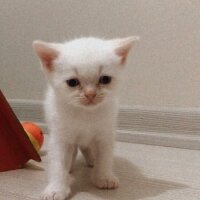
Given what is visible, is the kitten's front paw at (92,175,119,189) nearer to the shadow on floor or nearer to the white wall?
the shadow on floor

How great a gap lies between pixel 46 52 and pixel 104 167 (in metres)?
0.40

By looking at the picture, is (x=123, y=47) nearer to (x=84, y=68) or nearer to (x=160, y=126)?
(x=84, y=68)

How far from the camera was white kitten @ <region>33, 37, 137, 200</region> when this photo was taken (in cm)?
98

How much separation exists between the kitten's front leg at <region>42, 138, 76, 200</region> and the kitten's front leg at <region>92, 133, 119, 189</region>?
0.09m

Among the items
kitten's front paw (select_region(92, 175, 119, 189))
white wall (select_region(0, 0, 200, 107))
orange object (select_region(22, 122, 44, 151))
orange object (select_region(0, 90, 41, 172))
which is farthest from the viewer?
white wall (select_region(0, 0, 200, 107))

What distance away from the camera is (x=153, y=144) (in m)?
1.71

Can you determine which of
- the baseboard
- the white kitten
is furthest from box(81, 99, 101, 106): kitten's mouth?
the baseboard

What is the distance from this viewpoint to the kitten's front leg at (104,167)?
1.10 metres

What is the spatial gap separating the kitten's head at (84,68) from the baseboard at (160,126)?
690 millimetres

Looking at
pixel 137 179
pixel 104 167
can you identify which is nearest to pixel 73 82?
pixel 104 167

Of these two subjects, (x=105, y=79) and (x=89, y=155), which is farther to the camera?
(x=89, y=155)

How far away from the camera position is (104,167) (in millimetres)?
1130

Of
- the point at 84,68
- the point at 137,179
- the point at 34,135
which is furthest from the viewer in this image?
the point at 34,135

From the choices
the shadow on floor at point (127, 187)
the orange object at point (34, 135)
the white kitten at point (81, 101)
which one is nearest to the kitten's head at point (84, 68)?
the white kitten at point (81, 101)
